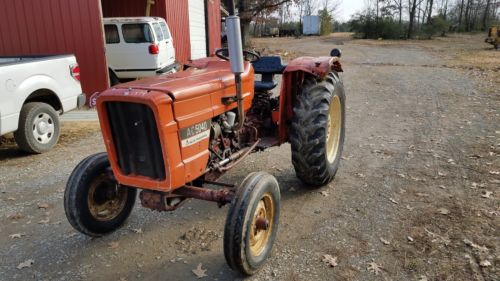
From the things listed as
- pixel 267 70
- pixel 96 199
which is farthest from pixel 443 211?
pixel 96 199

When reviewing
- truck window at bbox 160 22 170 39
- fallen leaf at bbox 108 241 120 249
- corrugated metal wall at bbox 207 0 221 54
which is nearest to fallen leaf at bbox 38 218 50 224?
fallen leaf at bbox 108 241 120 249

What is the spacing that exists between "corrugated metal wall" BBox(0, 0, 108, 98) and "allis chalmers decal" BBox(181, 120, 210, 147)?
7.30 m

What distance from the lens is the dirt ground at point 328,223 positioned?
129 inches

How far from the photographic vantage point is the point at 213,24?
19.4 meters

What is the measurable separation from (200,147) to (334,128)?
2.40m

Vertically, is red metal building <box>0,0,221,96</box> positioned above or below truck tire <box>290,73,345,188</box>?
above

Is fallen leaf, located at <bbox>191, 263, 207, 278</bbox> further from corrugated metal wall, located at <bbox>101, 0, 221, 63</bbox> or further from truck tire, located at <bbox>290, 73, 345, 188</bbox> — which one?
corrugated metal wall, located at <bbox>101, 0, 221, 63</bbox>

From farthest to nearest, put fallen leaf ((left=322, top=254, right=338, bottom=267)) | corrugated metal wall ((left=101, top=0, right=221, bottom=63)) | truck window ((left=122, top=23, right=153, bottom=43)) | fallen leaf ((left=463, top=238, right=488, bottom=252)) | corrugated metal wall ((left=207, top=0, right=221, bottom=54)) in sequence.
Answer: corrugated metal wall ((left=207, top=0, right=221, bottom=54)) < corrugated metal wall ((left=101, top=0, right=221, bottom=63)) < truck window ((left=122, top=23, right=153, bottom=43)) < fallen leaf ((left=463, top=238, right=488, bottom=252)) < fallen leaf ((left=322, top=254, right=338, bottom=267))

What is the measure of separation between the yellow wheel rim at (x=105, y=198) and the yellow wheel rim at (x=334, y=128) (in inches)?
95.9

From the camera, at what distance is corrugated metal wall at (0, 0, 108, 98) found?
953 centimetres

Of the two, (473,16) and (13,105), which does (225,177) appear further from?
(473,16)

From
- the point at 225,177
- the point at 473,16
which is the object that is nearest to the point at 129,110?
the point at 225,177

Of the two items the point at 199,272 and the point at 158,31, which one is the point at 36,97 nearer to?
the point at 199,272

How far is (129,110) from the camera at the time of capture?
2.99 metres
